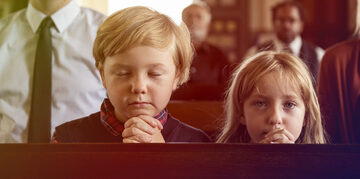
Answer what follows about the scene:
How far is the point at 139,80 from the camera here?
2.31ft

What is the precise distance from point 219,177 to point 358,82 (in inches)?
34.3

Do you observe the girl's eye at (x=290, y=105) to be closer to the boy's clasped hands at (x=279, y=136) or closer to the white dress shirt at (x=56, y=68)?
the boy's clasped hands at (x=279, y=136)

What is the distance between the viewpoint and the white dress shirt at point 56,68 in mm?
1093

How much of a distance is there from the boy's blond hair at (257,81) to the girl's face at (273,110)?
0.02m

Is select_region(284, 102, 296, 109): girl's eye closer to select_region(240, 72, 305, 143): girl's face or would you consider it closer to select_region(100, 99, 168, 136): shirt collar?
select_region(240, 72, 305, 143): girl's face

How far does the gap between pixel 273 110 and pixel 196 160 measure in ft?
1.05

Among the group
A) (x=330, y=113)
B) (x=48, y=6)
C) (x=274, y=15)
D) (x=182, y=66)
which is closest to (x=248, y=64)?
(x=182, y=66)

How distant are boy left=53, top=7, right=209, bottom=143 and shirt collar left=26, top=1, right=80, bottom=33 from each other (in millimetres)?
424

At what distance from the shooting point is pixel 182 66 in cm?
80

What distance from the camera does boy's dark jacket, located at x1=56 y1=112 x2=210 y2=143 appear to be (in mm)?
842

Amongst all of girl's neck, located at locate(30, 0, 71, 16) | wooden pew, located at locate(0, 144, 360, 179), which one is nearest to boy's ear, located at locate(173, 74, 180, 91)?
wooden pew, located at locate(0, 144, 360, 179)

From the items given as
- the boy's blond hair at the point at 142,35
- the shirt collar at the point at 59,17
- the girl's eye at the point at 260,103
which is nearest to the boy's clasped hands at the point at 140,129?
the boy's blond hair at the point at 142,35

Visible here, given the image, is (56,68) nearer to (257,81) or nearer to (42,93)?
(42,93)

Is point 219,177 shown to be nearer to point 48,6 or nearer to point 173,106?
point 173,106
